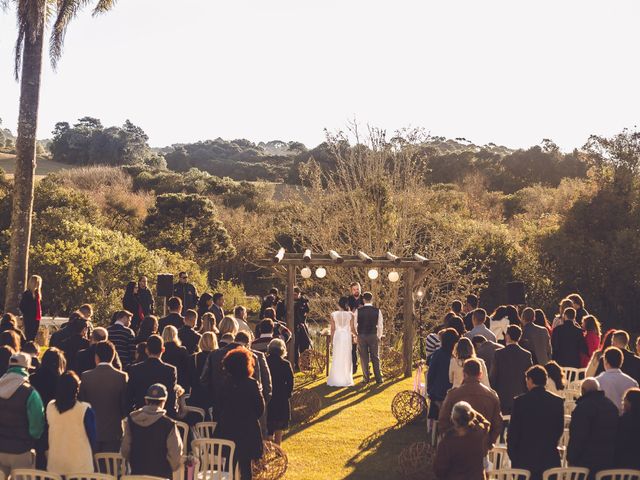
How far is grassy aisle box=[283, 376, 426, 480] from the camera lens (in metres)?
8.98

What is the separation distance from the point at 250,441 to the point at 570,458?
2772 millimetres

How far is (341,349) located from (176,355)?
6.01 meters

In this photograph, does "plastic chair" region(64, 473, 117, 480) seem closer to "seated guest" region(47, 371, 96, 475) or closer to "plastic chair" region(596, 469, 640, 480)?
"seated guest" region(47, 371, 96, 475)

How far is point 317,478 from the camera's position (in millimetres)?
8641

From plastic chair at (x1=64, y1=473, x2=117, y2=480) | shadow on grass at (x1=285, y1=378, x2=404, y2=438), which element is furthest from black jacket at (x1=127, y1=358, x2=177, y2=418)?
shadow on grass at (x1=285, y1=378, x2=404, y2=438)

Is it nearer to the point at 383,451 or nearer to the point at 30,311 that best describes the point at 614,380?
the point at 383,451

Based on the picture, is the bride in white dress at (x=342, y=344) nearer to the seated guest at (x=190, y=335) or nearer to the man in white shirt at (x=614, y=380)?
the seated guest at (x=190, y=335)

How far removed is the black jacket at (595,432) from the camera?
6238 millimetres

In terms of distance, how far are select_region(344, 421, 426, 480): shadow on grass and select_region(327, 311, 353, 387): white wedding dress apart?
2.91 metres

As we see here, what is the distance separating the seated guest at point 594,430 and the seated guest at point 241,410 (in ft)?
8.99

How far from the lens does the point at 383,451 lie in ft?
32.2

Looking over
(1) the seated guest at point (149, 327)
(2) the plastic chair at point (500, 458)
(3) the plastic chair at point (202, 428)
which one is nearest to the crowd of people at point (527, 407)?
(2) the plastic chair at point (500, 458)

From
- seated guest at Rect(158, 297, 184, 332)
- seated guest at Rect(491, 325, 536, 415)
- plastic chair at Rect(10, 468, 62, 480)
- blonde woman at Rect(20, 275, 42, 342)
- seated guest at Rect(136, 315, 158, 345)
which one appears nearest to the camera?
plastic chair at Rect(10, 468, 62, 480)

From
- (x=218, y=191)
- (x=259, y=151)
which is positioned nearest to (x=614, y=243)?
(x=218, y=191)
